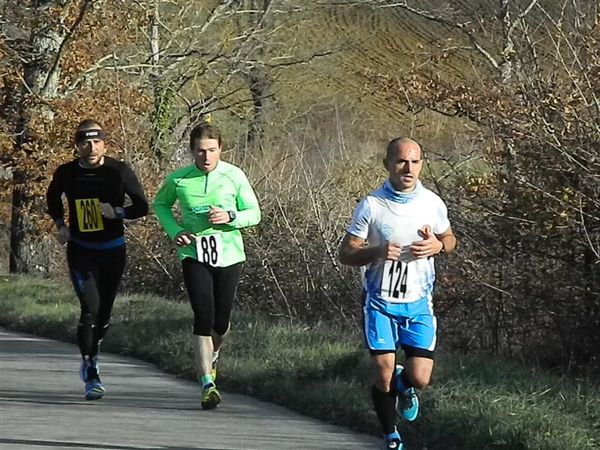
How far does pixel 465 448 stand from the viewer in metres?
7.57

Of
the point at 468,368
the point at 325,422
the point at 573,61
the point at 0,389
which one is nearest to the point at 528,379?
the point at 468,368

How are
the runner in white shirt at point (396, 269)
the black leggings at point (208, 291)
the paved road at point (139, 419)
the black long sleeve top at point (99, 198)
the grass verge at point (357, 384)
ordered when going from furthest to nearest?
the black long sleeve top at point (99, 198) → the black leggings at point (208, 291) → the paved road at point (139, 419) → the grass verge at point (357, 384) → the runner in white shirt at point (396, 269)

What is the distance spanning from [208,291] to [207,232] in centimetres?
41

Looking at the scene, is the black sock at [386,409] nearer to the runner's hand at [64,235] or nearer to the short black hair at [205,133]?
the short black hair at [205,133]

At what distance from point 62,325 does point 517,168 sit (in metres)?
6.19

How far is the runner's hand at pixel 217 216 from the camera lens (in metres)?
9.03

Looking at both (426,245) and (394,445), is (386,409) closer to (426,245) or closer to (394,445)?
(394,445)

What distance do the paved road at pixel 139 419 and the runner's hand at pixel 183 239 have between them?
118 centimetres

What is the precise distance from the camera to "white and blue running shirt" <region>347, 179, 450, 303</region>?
7.27 meters

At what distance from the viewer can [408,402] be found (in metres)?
7.61

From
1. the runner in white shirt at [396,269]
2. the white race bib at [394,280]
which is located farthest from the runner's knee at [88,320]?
the white race bib at [394,280]

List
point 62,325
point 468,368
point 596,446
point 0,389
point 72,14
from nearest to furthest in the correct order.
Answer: point 596,446
point 468,368
point 0,389
point 62,325
point 72,14

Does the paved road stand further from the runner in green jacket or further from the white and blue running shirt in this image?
the white and blue running shirt

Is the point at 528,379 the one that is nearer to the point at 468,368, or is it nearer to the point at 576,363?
the point at 468,368
